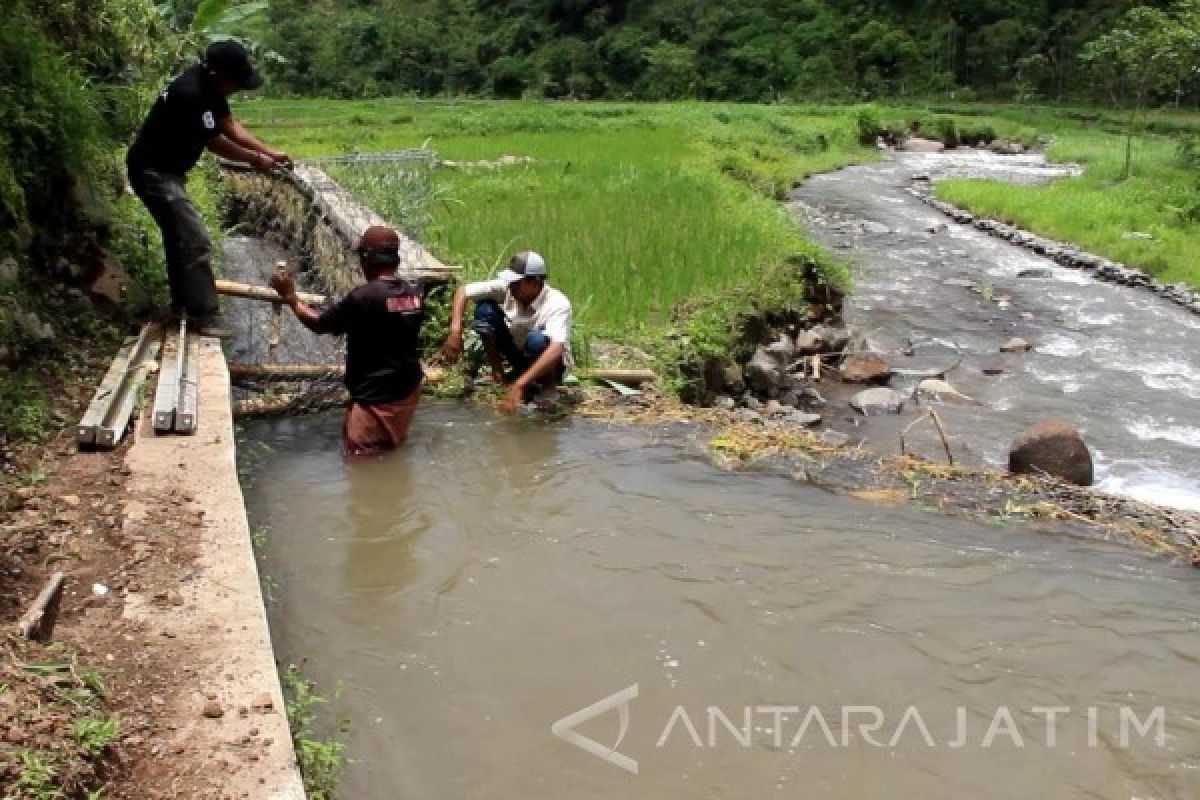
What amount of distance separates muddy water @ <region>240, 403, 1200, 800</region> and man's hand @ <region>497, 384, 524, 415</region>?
452 millimetres

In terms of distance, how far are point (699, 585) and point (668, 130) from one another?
854 inches

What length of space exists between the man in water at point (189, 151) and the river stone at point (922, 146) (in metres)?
29.9

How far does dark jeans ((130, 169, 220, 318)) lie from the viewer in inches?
206

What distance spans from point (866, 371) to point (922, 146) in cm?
2646

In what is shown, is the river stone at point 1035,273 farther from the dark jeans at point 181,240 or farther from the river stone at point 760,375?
the dark jeans at point 181,240

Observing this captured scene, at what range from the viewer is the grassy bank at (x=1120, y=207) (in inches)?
543

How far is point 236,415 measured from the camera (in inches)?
221

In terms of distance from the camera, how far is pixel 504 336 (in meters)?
A: 6.00

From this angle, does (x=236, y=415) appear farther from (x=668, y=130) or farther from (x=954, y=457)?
(x=668, y=130)

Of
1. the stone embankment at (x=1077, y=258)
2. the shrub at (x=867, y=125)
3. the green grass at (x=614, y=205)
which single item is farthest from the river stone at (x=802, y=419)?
the shrub at (x=867, y=125)

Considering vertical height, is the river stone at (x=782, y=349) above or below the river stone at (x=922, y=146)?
below

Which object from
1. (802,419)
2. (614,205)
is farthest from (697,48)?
(802,419)

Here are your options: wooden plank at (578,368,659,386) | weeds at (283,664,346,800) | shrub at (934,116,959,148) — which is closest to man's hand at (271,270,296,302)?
wooden plank at (578,368,659,386)

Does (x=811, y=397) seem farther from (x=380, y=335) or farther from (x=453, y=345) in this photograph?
(x=380, y=335)
